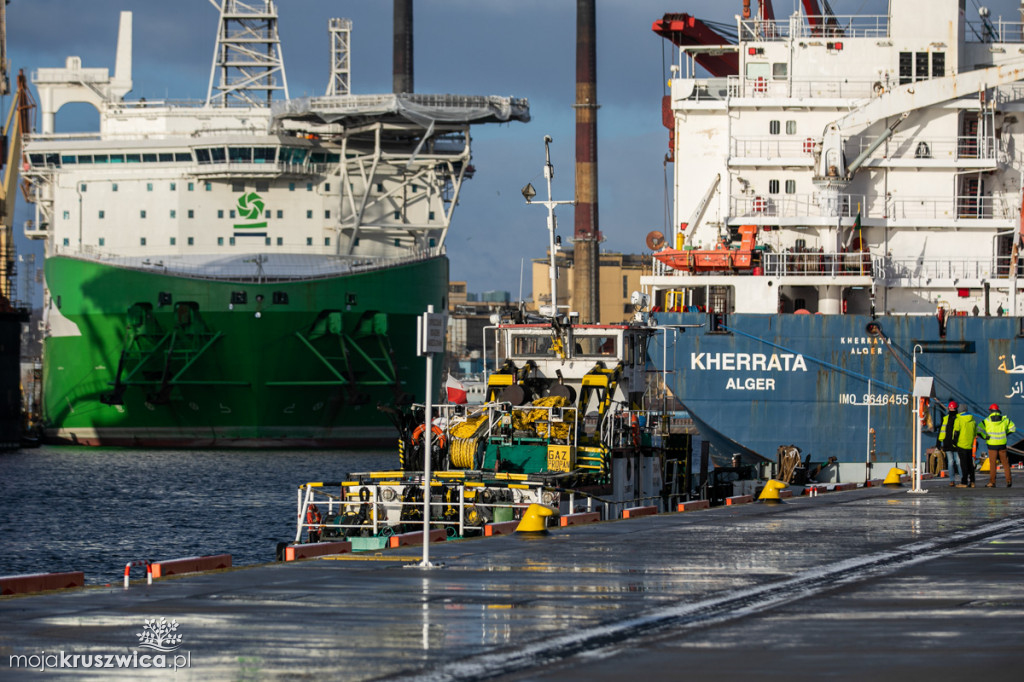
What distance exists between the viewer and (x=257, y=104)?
8238 centimetres

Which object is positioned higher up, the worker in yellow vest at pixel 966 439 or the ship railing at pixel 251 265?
the ship railing at pixel 251 265

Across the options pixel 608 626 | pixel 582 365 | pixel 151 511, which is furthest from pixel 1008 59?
pixel 608 626

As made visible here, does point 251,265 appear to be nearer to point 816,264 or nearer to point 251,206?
point 251,206

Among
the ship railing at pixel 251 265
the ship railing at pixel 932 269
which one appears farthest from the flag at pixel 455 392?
the ship railing at pixel 251 265

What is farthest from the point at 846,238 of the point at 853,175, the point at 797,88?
the point at 797,88

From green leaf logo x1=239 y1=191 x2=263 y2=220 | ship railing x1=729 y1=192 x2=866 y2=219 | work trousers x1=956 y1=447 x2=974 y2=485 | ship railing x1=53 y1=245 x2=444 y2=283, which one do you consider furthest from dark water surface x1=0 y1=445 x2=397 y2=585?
ship railing x1=729 y1=192 x2=866 y2=219

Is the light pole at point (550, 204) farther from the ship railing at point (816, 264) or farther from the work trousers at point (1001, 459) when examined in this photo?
the ship railing at point (816, 264)

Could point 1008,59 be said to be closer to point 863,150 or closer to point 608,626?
point 863,150

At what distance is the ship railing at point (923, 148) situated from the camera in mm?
43875

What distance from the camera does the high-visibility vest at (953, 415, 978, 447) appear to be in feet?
90.9

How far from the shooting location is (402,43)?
313ft

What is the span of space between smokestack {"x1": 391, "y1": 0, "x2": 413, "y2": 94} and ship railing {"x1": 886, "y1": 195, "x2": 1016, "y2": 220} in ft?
184

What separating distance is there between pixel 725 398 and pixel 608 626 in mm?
28917

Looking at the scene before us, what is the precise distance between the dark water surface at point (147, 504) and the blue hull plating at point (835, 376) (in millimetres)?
12192
